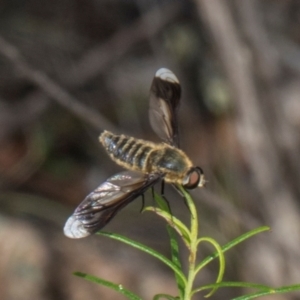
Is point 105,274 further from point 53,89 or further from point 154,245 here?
point 53,89

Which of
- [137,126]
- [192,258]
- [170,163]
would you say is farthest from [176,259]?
[137,126]

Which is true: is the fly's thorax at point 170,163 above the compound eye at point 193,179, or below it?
above

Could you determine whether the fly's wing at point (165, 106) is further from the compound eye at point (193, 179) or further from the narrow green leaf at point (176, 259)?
the narrow green leaf at point (176, 259)

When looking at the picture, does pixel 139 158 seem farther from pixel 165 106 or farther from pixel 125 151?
pixel 165 106

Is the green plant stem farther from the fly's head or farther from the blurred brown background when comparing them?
the blurred brown background

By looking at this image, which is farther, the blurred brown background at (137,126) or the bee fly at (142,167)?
the blurred brown background at (137,126)

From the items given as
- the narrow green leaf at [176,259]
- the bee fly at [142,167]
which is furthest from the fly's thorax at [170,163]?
the narrow green leaf at [176,259]

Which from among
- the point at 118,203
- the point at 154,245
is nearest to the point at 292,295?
the point at 154,245
